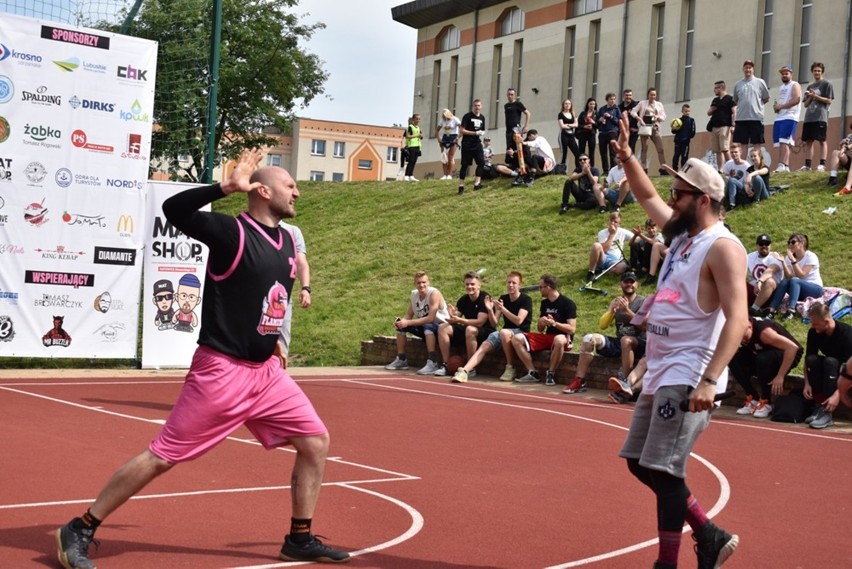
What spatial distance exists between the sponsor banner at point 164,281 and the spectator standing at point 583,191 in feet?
35.0

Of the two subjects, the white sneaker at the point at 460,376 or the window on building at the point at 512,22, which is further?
the window on building at the point at 512,22

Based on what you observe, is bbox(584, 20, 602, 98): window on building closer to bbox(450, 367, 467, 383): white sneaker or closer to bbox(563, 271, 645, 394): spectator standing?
bbox(450, 367, 467, 383): white sneaker

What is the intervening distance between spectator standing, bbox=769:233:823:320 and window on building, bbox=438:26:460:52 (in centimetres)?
3626

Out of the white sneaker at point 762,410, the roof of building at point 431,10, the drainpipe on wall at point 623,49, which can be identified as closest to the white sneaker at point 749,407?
the white sneaker at point 762,410

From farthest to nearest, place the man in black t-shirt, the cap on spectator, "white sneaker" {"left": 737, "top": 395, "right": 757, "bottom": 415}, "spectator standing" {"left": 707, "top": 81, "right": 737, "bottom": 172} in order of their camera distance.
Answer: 1. "spectator standing" {"left": 707, "top": 81, "right": 737, "bottom": 172}
2. the man in black t-shirt
3. "white sneaker" {"left": 737, "top": 395, "right": 757, "bottom": 415}
4. the cap on spectator

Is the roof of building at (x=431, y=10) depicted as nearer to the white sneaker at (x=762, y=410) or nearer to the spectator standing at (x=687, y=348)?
the white sneaker at (x=762, y=410)

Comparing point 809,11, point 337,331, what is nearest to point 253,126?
point 809,11

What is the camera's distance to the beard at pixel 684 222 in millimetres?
5727

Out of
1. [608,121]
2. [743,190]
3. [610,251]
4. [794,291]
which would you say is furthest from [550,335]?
[608,121]

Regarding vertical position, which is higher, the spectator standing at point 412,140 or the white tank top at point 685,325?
the spectator standing at point 412,140

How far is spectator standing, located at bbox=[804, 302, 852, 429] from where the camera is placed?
43.0ft

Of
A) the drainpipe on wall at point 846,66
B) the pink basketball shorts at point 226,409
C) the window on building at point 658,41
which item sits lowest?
the pink basketball shorts at point 226,409

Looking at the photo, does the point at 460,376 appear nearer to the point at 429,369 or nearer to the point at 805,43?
the point at 429,369

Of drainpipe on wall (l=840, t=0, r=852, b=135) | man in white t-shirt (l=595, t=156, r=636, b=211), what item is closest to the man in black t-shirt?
man in white t-shirt (l=595, t=156, r=636, b=211)
